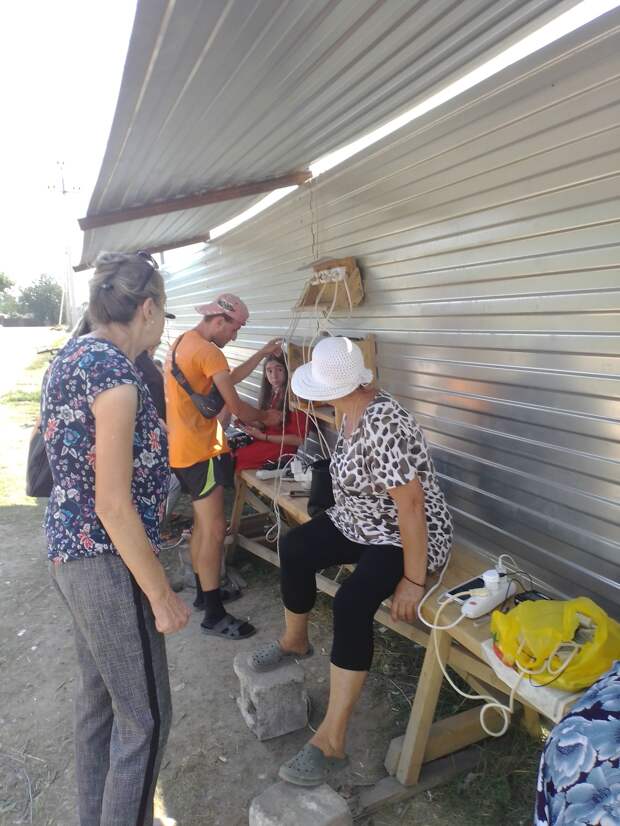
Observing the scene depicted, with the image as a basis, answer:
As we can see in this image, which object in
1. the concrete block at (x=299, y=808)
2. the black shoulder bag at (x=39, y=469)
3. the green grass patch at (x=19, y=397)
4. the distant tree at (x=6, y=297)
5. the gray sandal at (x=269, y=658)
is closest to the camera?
the black shoulder bag at (x=39, y=469)

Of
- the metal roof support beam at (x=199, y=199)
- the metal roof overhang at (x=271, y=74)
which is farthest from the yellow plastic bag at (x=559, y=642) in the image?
the metal roof support beam at (x=199, y=199)

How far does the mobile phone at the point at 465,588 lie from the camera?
221 cm

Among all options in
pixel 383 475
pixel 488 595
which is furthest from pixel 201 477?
pixel 488 595

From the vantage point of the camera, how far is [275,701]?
2.64 meters

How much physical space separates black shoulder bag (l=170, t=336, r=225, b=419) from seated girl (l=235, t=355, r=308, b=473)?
38.6 inches

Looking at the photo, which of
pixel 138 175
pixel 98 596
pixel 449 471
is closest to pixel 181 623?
pixel 98 596

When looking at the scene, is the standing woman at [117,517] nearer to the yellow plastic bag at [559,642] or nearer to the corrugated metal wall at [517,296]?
the yellow plastic bag at [559,642]

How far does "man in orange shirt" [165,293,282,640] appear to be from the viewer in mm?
3377

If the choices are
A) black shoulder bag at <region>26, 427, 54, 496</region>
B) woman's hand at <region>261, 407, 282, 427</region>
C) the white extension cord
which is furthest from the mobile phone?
woman's hand at <region>261, 407, 282, 427</region>

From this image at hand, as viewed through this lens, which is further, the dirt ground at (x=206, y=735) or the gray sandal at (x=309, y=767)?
the dirt ground at (x=206, y=735)

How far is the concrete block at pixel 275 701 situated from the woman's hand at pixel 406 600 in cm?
68

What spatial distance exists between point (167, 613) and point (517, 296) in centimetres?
184

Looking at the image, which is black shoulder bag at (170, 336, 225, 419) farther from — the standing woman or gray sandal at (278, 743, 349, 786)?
gray sandal at (278, 743, 349, 786)

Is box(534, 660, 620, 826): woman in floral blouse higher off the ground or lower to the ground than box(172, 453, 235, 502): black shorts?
higher
